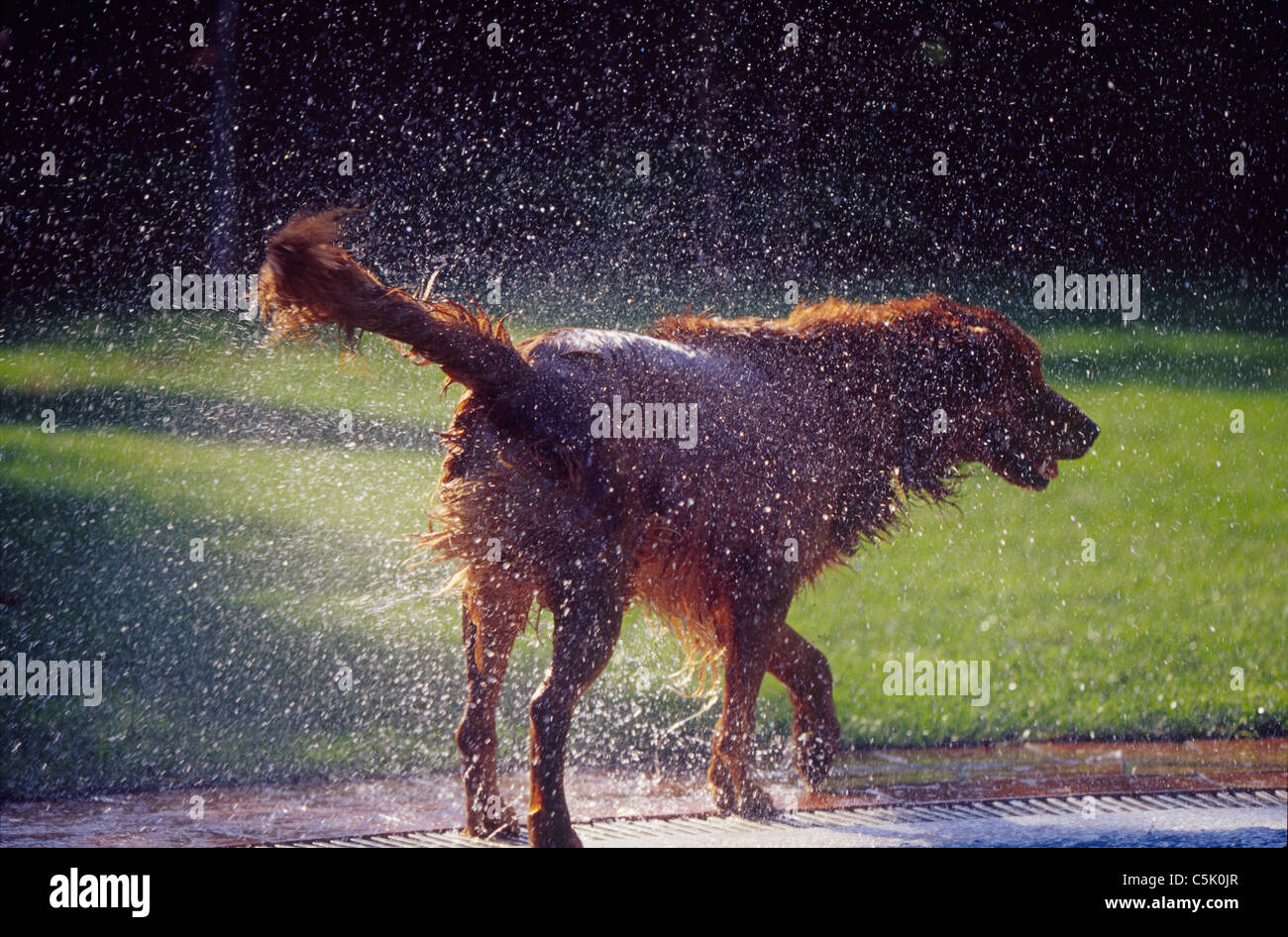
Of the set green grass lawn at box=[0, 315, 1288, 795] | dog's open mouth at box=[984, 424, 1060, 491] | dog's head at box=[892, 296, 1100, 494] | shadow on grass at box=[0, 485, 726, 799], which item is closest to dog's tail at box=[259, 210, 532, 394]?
green grass lawn at box=[0, 315, 1288, 795]

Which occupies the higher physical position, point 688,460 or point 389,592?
point 688,460

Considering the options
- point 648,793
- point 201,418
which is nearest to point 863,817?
point 648,793

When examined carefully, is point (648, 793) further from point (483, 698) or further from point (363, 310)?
point (363, 310)

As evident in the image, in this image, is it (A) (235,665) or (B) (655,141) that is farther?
(B) (655,141)

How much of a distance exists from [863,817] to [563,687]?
1.20m

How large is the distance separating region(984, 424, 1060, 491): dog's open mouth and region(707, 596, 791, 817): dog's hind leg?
1.17 meters

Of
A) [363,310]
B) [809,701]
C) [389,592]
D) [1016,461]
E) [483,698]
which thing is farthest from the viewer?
[389,592]

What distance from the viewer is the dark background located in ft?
40.3

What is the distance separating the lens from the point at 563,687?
3777mm

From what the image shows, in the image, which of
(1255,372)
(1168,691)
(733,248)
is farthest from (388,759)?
(1255,372)

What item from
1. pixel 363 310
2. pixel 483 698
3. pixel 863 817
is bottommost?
pixel 863 817

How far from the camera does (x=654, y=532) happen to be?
13.5 feet

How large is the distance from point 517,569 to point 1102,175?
1111cm

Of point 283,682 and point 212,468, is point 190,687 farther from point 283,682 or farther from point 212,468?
point 212,468
